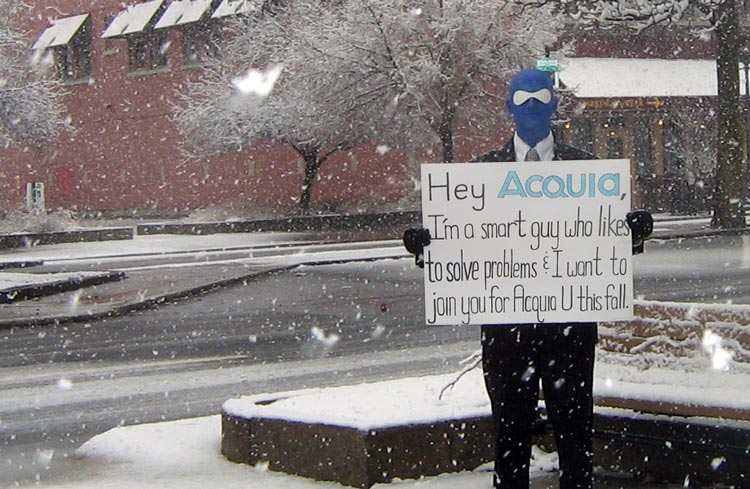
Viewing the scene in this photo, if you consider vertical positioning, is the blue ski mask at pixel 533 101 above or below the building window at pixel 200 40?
below

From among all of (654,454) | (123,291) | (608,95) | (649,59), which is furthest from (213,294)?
(649,59)

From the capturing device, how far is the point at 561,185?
20.1 feet

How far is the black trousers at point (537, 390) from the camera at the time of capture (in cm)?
588

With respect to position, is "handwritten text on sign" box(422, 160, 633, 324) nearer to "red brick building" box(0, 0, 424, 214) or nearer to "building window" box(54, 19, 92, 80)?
"red brick building" box(0, 0, 424, 214)

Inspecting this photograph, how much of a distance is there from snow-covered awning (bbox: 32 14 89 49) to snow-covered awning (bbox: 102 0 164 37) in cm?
209

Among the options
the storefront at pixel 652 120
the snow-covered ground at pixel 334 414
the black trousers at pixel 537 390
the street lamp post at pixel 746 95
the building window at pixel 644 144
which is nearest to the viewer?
the black trousers at pixel 537 390

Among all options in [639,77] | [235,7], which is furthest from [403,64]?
[639,77]

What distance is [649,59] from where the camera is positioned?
163 feet

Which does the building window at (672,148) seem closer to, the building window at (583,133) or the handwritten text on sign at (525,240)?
the building window at (583,133)

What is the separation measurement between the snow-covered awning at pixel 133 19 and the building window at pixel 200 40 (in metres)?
1.54

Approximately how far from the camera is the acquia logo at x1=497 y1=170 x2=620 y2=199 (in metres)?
6.08

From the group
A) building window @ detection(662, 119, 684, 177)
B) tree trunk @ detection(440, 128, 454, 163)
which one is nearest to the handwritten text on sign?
tree trunk @ detection(440, 128, 454, 163)

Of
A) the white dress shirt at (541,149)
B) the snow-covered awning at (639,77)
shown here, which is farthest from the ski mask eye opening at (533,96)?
the snow-covered awning at (639,77)

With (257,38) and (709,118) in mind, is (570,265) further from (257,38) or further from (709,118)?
(709,118)
